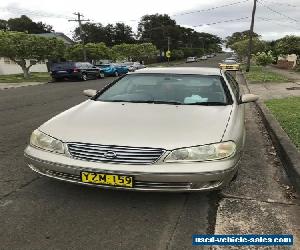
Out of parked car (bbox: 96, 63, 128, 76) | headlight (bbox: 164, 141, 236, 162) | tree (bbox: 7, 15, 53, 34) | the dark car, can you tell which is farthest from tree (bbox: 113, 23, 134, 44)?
headlight (bbox: 164, 141, 236, 162)

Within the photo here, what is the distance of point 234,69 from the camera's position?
35219mm

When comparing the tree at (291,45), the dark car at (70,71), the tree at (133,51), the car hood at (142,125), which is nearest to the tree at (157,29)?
the tree at (133,51)

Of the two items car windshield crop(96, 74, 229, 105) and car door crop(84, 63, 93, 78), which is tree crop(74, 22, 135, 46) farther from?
car windshield crop(96, 74, 229, 105)

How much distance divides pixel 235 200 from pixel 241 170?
42.4 inches

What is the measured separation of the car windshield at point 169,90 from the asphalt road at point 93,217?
4.32ft

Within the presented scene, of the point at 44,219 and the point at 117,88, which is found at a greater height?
the point at 117,88

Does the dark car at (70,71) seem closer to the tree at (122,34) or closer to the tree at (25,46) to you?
the tree at (25,46)

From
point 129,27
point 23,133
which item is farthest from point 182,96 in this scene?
point 129,27

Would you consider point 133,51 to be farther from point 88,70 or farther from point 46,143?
point 46,143

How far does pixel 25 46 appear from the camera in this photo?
2661 cm

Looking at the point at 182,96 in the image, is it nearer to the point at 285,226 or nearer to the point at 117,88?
the point at 117,88

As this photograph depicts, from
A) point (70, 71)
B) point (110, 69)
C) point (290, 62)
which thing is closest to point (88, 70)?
point (70, 71)

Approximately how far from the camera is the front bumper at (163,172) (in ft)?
11.0

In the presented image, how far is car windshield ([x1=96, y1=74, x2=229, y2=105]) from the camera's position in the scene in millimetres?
4785
